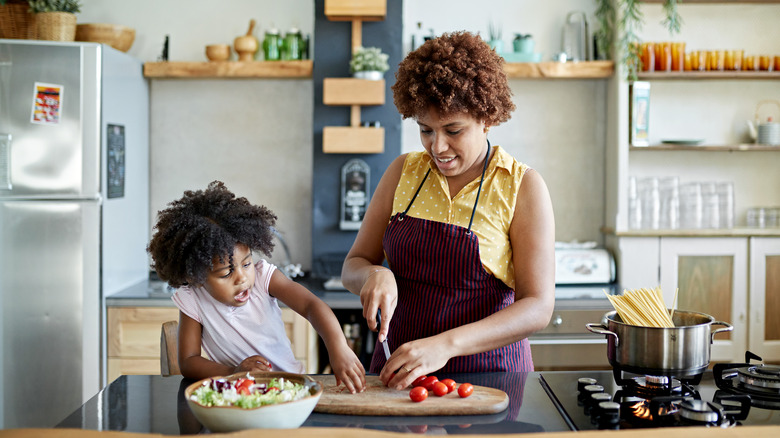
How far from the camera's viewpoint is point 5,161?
11.2 feet

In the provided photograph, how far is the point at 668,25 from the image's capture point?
3.89 m

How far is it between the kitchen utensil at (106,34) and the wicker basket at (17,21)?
0.24 m

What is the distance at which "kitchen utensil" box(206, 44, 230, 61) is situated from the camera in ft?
12.9

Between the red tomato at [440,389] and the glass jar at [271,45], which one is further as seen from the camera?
the glass jar at [271,45]

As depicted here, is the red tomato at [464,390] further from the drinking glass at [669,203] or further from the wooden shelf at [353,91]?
the drinking glass at [669,203]

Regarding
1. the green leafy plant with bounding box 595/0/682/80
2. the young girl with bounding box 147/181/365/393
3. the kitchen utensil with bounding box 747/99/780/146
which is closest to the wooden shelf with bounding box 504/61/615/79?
the green leafy plant with bounding box 595/0/682/80

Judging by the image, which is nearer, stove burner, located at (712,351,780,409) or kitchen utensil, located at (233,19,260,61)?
stove burner, located at (712,351,780,409)

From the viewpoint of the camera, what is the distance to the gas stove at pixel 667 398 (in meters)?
1.39

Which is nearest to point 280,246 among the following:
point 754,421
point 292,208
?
point 292,208

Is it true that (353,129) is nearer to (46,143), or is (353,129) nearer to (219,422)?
(46,143)

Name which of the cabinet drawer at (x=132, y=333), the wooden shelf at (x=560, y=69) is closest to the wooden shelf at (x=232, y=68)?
the wooden shelf at (x=560, y=69)

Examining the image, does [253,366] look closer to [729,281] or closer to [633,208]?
[633,208]

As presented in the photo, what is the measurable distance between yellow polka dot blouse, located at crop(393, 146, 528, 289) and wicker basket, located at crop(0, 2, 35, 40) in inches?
101

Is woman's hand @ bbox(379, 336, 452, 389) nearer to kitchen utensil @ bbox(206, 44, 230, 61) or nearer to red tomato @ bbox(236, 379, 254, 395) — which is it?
red tomato @ bbox(236, 379, 254, 395)
